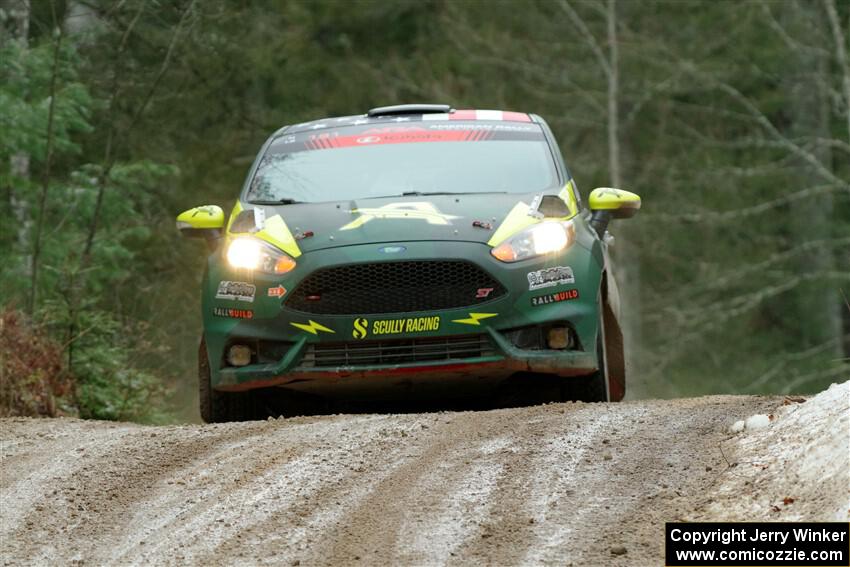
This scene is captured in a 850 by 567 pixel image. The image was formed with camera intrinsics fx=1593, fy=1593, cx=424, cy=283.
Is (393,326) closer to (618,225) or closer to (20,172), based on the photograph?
(20,172)

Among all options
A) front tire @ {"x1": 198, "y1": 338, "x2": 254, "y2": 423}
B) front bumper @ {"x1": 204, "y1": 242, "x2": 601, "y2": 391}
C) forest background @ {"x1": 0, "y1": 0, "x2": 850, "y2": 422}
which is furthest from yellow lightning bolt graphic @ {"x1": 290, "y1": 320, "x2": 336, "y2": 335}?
forest background @ {"x1": 0, "y1": 0, "x2": 850, "y2": 422}

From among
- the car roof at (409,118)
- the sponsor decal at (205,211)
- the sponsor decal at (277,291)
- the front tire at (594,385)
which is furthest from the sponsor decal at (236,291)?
the car roof at (409,118)

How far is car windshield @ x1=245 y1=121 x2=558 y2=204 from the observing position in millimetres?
9820

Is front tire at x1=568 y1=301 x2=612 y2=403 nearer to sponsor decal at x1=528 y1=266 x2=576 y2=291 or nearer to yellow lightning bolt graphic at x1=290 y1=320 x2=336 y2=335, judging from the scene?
sponsor decal at x1=528 y1=266 x2=576 y2=291

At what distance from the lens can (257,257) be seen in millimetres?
9047

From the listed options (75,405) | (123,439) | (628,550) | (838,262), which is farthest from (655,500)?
(838,262)

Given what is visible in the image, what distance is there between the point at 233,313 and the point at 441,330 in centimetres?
122

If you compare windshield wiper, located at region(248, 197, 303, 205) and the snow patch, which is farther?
windshield wiper, located at region(248, 197, 303, 205)

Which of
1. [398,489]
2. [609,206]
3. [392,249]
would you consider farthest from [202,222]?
[398,489]

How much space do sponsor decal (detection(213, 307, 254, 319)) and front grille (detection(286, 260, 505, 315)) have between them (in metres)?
0.33

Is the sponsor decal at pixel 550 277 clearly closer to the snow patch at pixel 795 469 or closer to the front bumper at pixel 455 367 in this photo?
the front bumper at pixel 455 367

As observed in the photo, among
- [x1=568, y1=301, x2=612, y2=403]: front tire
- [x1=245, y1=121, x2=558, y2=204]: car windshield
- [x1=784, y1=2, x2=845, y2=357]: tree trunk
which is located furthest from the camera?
[x1=784, y1=2, x2=845, y2=357]: tree trunk

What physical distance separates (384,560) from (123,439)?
2976mm

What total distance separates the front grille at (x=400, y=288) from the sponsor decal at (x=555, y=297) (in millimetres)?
202
